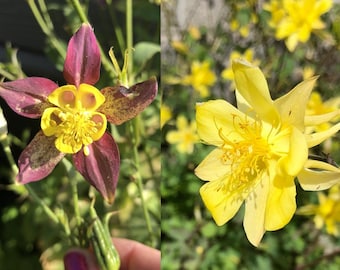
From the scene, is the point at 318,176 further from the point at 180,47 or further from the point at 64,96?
the point at 180,47

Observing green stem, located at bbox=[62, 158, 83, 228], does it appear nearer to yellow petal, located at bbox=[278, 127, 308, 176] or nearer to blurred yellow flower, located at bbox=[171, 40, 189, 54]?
yellow petal, located at bbox=[278, 127, 308, 176]

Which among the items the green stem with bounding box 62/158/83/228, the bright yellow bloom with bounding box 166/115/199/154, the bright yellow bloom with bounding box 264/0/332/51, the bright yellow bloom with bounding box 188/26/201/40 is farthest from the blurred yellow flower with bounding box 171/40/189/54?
the green stem with bounding box 62/158/83/228

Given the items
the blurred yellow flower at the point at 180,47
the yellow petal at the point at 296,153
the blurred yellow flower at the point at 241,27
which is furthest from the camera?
the blurred yellow flower at the point at 180,47

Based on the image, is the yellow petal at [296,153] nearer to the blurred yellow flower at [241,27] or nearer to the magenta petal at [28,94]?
the magenta petal at [28,94]

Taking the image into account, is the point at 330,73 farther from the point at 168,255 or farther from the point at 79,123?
the point at 79,123

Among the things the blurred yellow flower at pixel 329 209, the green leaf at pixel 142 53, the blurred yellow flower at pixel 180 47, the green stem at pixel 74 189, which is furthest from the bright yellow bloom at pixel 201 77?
the green stem at pixel 74 189

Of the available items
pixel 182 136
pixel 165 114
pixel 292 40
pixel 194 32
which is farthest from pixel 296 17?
pixel 194 32

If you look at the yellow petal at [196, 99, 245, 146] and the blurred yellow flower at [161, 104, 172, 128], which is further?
the blurred yellow flower at [161, 104, 172, 128]
